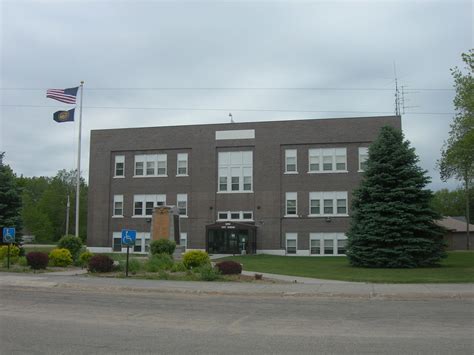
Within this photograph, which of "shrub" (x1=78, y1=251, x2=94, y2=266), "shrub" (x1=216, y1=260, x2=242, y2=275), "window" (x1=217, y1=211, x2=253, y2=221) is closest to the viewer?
"shrub" (x1=216, y1=260, x2=242, y2=275)

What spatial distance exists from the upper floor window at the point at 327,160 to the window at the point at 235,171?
5839 millimetres

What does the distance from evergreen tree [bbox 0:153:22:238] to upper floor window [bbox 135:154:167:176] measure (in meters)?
16.9

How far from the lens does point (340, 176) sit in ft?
157

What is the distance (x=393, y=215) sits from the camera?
2936cm

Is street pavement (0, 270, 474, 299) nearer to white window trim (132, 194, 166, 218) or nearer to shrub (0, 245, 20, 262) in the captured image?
shrub (0, 245, 20, 262)

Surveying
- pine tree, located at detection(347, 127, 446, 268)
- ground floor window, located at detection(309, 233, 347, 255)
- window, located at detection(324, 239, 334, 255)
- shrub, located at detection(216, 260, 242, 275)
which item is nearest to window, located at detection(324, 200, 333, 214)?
ground floor window, located at detection(309, 233, 347, 255)

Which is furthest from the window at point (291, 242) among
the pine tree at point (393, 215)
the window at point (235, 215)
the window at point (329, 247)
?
the pine tree at point (393, 215)

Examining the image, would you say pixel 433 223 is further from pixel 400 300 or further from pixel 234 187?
pixel 234 187

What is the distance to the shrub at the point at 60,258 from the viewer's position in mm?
25500

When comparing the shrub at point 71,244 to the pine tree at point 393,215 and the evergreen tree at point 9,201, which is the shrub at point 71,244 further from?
the pine tree at point 393,215

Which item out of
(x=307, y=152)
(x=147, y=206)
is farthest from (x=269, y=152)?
(x=147, y=206)

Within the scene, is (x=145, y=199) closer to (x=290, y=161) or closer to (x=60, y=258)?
(x=290, y=161)

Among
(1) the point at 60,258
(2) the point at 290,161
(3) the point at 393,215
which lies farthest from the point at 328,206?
(1) the point at 60,258

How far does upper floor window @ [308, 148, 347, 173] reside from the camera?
48094 mm
